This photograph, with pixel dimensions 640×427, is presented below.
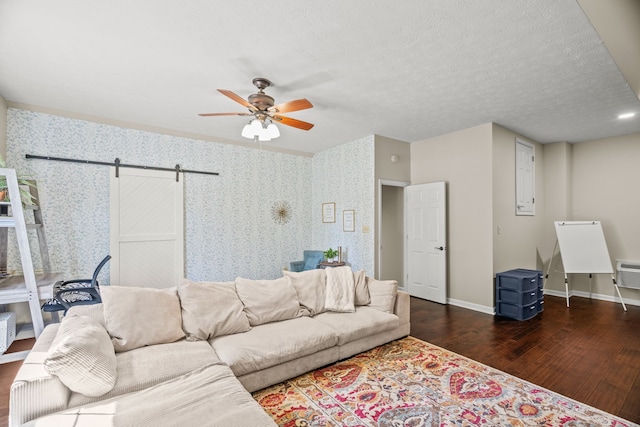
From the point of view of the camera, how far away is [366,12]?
202cm

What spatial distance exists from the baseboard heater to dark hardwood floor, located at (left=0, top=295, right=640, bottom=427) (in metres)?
0.34

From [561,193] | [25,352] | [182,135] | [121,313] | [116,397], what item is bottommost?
[25,352]

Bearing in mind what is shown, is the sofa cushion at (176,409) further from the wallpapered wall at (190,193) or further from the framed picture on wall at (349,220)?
the framed picture on wall at (349,220)

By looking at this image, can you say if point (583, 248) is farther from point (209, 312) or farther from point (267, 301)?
point (209, 312)

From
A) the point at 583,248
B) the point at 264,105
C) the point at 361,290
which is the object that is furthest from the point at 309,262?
the point at 583,248

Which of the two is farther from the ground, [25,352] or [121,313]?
[121,313]

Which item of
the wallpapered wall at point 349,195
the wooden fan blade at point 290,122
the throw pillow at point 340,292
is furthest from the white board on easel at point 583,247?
the wooden fan blade at point 290,122

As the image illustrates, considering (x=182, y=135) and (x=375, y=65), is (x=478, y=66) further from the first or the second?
(x=182, y=135)

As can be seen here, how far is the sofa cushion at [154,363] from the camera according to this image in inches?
66.8

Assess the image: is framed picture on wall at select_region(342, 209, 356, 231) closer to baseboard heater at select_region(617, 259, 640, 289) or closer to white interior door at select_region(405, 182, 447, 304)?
white interior door at select_region(405, 182, 447, 304)

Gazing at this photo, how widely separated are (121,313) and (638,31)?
4.26 m

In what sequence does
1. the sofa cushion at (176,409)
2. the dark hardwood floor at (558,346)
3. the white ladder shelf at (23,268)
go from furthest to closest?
the white ladder shelf at (23,268) → the dark hardwood floor at (558,346) → the sofa cushion at (176,409)

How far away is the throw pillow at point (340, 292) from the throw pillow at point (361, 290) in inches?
2.8

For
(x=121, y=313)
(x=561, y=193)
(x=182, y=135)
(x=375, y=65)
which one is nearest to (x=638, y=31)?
(x=375, y=65)
